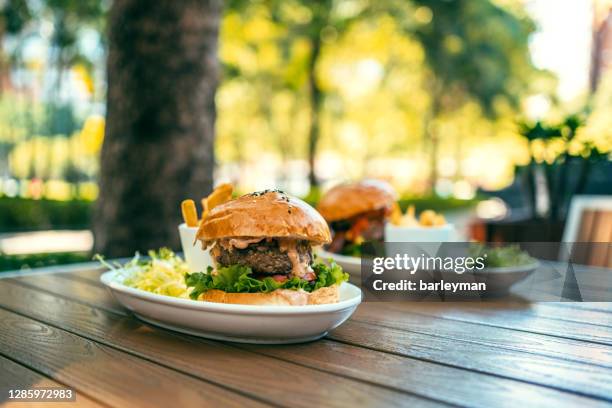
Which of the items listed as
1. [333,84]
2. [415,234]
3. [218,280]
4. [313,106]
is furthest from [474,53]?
[218,280]

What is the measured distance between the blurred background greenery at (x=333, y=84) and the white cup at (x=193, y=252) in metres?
6.96

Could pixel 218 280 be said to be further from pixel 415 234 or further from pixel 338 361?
pixel 415 234

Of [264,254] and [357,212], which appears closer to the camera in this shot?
[264,254]

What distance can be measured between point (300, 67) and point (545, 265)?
14829 mm

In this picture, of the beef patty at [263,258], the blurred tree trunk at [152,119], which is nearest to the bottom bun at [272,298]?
the beef patty at [263,258]

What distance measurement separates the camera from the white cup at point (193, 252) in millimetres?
2443

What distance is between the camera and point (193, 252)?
2.49 m

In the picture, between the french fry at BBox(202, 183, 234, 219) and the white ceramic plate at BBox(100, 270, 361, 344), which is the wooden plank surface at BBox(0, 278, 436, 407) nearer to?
the white ceramic plate at BBox(100, 270, 361, 344)

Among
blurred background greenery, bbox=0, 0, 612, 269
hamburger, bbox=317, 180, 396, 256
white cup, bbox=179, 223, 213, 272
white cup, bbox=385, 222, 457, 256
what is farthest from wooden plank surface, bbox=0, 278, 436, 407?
blurred background greenery, bbox=0, 0, 612, 269

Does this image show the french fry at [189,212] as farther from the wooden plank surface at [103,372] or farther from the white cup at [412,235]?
the white cup at [412,235]

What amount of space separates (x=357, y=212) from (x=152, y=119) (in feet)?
8.06

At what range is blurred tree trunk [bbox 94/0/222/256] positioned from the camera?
5.09 meters

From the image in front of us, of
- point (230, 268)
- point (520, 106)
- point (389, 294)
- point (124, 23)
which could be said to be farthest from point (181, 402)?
point (520, 106)

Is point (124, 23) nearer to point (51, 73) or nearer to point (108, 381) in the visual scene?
point (108, 381)
